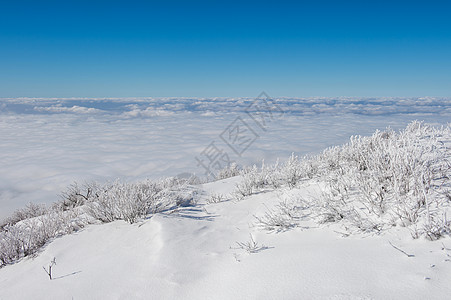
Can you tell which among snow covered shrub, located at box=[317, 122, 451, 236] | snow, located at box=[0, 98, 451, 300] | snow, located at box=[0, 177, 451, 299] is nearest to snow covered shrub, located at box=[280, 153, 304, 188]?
snow, located at box=[0, 98, 451, 300]

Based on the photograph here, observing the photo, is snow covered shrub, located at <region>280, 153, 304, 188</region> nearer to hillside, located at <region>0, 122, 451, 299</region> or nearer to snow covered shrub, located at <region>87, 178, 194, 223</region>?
hillside, located at <region>0, 122, 451, 299</region>

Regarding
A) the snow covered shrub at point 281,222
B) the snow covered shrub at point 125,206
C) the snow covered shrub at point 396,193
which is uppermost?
the snow covered shrub at point 396,193

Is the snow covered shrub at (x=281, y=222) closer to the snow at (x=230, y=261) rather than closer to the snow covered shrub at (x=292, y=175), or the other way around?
the snow at (x=230, y=261)

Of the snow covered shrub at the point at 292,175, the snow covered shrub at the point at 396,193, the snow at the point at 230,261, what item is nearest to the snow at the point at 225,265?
the snow at the point at 230,261

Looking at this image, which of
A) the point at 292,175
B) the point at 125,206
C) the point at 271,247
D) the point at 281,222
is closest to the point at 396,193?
the point at 281,222

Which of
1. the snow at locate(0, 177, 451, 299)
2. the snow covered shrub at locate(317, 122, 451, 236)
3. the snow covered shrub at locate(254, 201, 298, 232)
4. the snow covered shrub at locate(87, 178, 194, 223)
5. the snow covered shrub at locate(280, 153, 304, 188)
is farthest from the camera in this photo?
the snow covered shrub at locate(280, 153, 304, 188)

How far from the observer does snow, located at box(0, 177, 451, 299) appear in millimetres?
1545

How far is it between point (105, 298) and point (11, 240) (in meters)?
2.31

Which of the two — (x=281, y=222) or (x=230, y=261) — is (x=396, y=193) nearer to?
(x=281, y=222)

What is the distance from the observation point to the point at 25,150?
60.2 meters

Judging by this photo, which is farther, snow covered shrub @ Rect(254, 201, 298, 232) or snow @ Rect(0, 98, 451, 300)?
snow covered shrub @ Rect(254, 201, 298, 232)

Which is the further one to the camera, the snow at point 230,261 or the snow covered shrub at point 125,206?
the snow covered shrub at point 125,206

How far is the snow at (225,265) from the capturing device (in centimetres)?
154

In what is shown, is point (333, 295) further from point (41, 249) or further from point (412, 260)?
point (41, 249)
